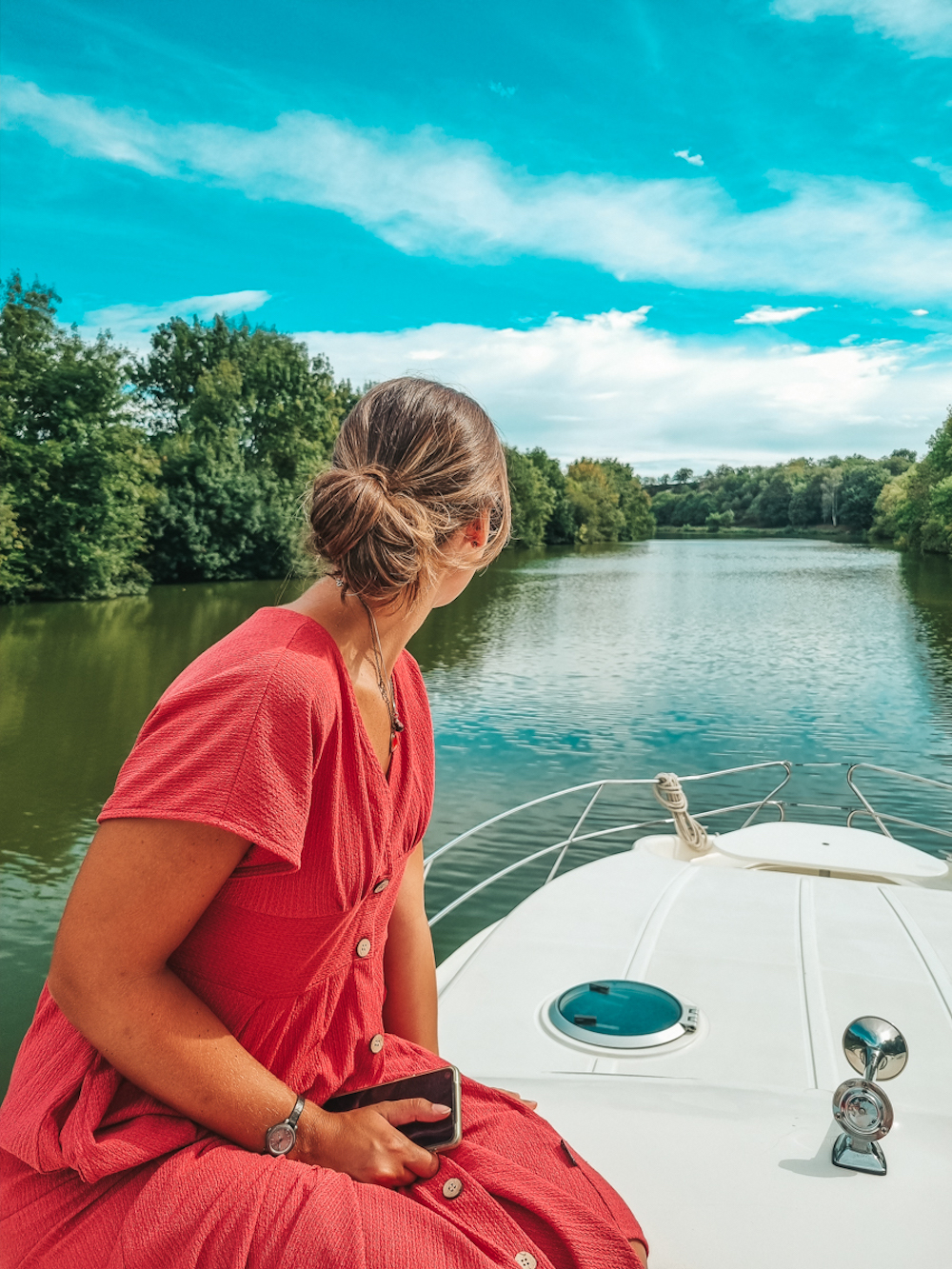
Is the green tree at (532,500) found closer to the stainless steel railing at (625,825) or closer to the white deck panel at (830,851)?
the stainless steel railing at (625,825)

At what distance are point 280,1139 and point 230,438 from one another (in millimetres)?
38335

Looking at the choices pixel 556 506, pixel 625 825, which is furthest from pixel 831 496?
pixel 625 825

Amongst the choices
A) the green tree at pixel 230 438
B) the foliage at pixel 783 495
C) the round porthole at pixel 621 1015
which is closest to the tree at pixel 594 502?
the foliage at pixel 783 495

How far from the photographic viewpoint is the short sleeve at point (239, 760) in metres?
1.07

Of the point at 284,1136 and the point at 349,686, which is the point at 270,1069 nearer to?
the point at 284,1136

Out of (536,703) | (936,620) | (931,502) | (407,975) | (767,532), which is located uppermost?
(931,502)

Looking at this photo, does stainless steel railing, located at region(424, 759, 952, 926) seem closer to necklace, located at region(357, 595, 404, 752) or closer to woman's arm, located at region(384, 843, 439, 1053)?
woman's arm, located at region(384, 843, 439, 1053)

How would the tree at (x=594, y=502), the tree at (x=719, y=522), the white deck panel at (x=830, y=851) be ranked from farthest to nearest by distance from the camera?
the tree at (x=719, y=522) → the tree at (x=594, y=502) → the white deck panel at (x=830, y=851)

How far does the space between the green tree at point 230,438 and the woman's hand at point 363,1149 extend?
30.2 metres

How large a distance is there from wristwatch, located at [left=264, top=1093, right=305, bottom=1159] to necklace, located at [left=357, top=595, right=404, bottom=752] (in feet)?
1.65

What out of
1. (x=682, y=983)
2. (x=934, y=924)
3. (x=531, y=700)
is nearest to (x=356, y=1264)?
(x=682, y=983)

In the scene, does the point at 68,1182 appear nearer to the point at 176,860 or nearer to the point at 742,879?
the point at 176,860

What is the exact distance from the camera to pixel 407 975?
5.58 feet

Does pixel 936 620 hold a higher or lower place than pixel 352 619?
lower
